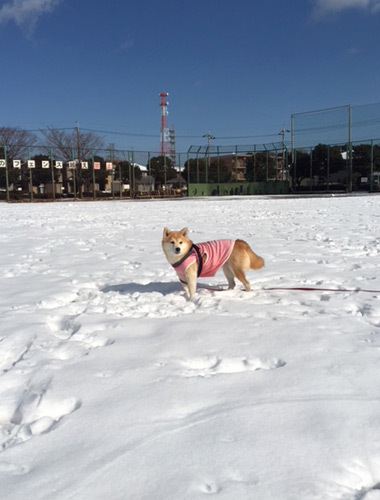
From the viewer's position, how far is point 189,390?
7.02 feet

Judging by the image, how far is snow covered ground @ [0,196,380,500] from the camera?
152 cm

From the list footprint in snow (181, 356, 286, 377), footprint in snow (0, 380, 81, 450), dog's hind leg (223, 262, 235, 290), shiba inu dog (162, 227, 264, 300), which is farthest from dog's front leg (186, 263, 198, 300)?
footprint in snow (0, 380, 81, 450)

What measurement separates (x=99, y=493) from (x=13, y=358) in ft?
4.69

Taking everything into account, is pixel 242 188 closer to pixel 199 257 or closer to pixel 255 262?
pixel 255 262

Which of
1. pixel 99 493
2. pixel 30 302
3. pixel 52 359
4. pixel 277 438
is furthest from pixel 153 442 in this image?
pixel 30 302

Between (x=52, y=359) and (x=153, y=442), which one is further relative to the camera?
(x=52, y=359)

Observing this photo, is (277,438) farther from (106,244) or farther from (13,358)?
(106,244)

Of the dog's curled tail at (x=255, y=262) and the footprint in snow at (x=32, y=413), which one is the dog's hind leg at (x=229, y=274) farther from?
the footprint in snow at (x=32, y=413)

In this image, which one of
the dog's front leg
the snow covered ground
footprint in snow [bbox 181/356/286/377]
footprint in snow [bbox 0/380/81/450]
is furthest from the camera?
the dog's front leg

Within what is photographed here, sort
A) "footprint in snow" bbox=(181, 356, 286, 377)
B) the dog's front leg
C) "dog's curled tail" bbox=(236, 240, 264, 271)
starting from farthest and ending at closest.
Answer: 1. "dog's curled tail" bbox=(236, 240, 264, 271)
2. the dog's front leg
3. "footprint in snow" bbox=(181, 356, 286, 377)

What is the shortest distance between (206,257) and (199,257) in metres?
0.07

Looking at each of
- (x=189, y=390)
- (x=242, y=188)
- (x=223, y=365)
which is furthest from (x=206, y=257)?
(x=242, y=188)

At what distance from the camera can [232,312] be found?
3.49 meters

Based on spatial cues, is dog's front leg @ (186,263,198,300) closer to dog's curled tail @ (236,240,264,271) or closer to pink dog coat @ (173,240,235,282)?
pink dog coat @ (173,240,235,282)
